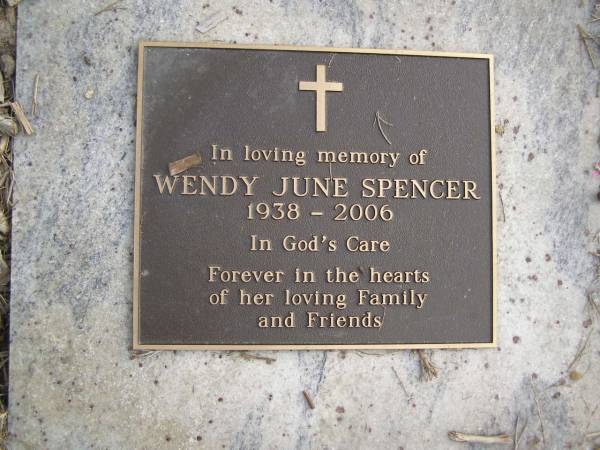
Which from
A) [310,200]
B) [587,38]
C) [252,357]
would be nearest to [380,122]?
[310,200]

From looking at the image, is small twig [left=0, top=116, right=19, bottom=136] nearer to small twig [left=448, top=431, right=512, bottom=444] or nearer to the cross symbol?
the cross symbol

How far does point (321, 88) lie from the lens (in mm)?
2740

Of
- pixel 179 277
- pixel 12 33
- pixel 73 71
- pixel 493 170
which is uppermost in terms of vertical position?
pixel 12 33

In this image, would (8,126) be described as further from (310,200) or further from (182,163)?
(310,200)

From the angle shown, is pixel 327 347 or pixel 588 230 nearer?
pixel 327 347

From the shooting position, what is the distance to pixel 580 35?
2979 mm

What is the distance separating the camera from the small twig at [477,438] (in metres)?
2.74

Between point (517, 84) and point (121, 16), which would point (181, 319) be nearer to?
point (121, 16)

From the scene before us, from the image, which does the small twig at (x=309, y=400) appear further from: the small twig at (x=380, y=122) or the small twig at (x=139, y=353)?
the small twig at (x=380, y=122)

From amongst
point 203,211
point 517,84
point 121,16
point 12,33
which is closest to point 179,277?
point 203,211

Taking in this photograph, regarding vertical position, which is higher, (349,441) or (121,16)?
(121,16)

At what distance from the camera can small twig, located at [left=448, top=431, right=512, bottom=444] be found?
2744 mm

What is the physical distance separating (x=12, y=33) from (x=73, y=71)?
478 mm

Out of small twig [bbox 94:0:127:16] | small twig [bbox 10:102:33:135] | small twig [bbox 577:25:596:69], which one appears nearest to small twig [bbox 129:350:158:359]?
small twig [bbox 10:102:33:135]
